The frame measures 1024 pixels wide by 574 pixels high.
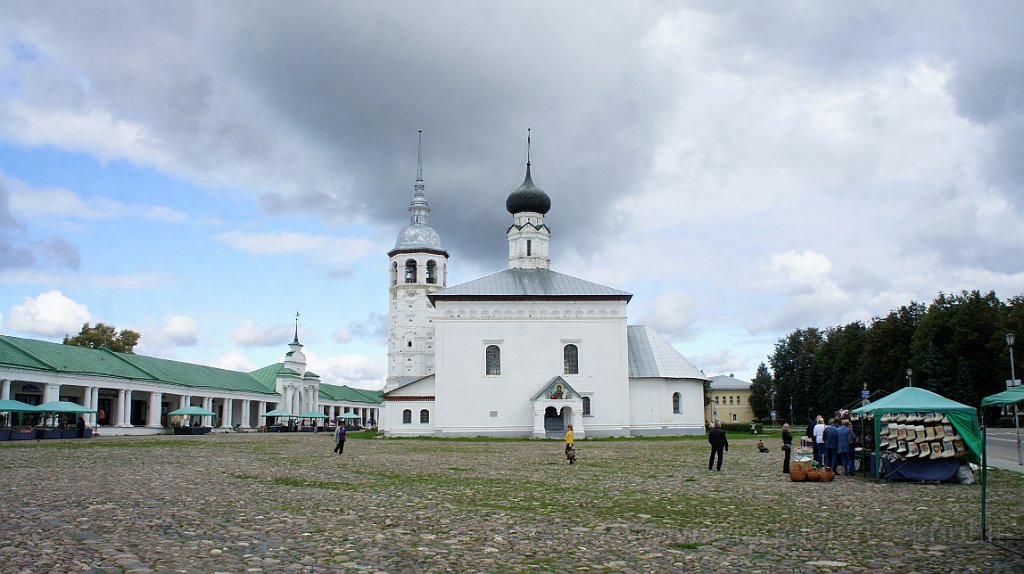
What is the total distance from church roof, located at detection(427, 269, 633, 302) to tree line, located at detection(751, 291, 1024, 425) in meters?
16.9

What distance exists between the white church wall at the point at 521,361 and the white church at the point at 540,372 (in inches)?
2.4

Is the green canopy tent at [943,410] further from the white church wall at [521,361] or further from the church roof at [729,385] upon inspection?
the church roof at [729,385]

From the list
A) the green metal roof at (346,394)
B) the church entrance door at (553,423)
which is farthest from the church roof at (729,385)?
the church entrance door at (553,423)

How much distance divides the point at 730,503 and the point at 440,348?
3491cm

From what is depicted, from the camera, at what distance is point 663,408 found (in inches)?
1886

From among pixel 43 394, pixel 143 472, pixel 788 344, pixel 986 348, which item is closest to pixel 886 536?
pixel 143 472

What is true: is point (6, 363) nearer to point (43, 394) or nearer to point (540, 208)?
point (43, 394)

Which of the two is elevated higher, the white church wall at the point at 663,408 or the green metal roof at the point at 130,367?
the green metal roof at the point at 130,367

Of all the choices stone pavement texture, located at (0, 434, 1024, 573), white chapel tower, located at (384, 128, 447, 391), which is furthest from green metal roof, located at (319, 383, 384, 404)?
stone pavement texture, located at (0, 434, 1024, 573)

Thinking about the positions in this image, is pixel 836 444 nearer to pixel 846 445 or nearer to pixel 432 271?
pixel 846 445

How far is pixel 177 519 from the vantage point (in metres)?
9.73

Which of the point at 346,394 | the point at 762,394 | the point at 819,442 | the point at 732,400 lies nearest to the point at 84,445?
the point at 819,442

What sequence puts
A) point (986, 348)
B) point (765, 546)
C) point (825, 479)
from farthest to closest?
point (986, 348) → point (825, 479) → point (765, 546)

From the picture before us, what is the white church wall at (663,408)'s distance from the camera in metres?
47.5
